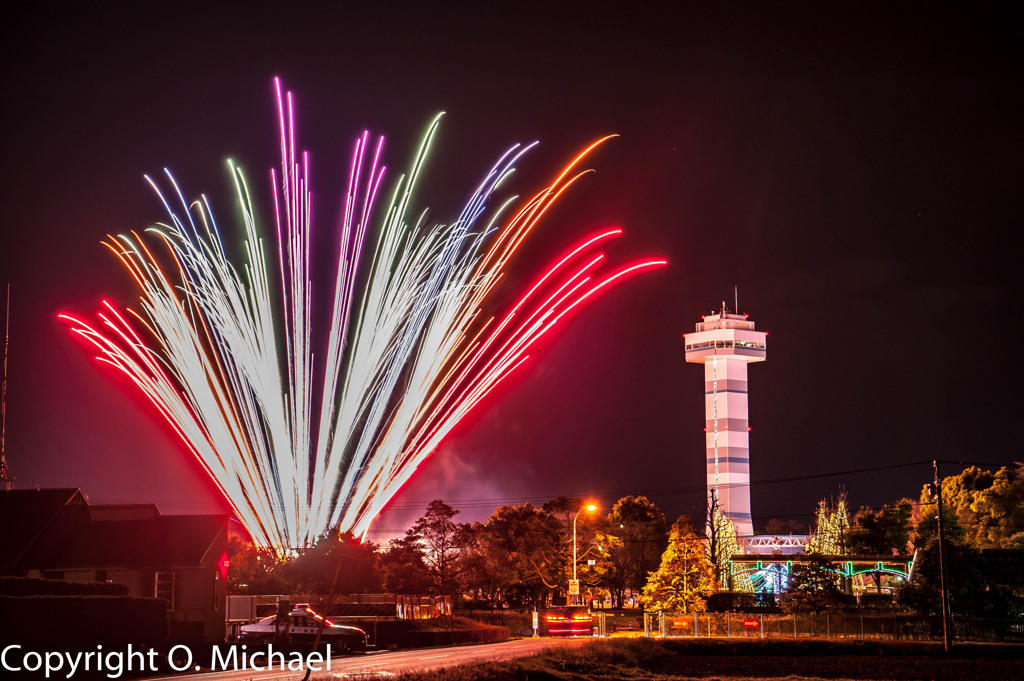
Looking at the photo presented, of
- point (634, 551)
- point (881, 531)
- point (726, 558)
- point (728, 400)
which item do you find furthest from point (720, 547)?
point (728, 400)

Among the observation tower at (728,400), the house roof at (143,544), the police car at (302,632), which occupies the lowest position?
A: the police car at (302,632)

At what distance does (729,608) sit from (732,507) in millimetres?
102160

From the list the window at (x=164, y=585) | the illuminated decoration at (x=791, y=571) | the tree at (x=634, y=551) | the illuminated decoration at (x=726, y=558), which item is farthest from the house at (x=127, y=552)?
the tree at (x=634, y=551)

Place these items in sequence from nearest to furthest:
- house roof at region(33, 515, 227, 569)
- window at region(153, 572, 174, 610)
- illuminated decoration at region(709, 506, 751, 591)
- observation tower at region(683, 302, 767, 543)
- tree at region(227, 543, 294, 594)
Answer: house roof at region(33, 515, 227, 569), window at region(153, 572, 174, 610), tree at region(227, 543, 294, 594), illuminated decoration at region(709, 506, 751, 591), observation tower at region(683, 302, 767, 543)

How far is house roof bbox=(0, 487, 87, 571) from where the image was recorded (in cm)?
4475

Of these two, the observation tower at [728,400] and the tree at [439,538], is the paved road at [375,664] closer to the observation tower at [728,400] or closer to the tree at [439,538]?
the tree at [439,538]

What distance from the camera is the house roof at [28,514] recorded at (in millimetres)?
44750

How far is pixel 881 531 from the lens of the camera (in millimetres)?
108938

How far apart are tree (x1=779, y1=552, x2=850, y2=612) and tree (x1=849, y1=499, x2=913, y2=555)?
33.1m

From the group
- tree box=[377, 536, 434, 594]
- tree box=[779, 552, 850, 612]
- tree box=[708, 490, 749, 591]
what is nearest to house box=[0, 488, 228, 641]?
tree box=[377, 536, 434, 594]

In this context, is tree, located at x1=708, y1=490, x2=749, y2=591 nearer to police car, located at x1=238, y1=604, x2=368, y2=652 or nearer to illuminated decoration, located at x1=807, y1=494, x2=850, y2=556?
illuminated decoration, located at x1=807, y1=494, x2=850, y2=556

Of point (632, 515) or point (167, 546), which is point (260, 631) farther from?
point (632, 515)

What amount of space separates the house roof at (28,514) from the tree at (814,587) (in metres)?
43.5

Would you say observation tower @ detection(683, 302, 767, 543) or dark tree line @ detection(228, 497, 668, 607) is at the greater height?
observation tower @ detection(683, 302, 767, 543)
